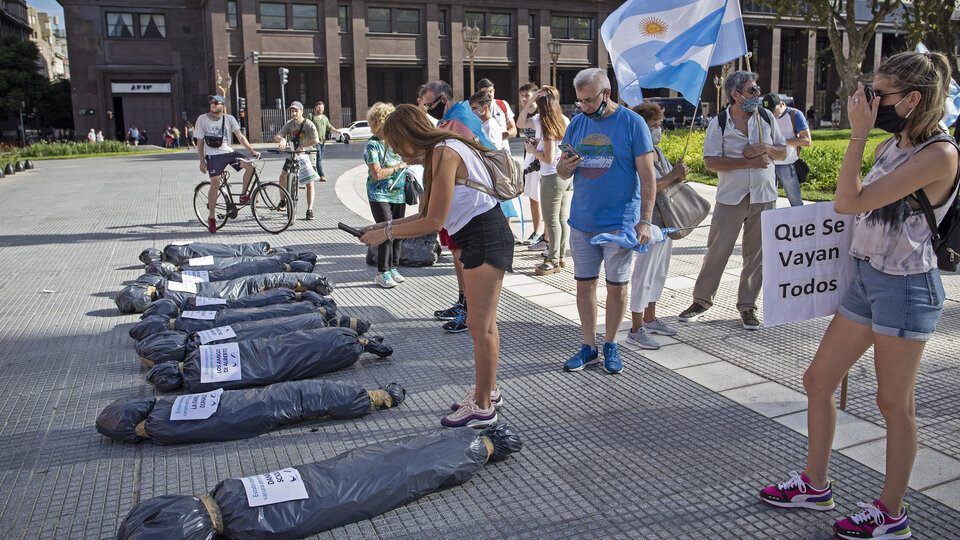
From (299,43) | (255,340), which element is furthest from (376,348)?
(299,43)

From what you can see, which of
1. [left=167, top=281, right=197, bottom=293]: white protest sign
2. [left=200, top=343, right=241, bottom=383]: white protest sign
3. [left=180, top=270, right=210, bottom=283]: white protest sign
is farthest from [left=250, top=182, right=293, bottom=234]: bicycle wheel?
[left=200, top=343, right=241, bottom=383]: white protest sign

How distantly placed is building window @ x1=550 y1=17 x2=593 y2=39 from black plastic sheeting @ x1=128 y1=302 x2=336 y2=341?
5291 centimetres

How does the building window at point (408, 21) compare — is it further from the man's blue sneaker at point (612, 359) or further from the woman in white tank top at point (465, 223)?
the woman in white tank top at point (465, 223)

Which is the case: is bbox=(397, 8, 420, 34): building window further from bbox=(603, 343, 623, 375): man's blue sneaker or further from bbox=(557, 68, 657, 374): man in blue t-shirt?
bbox=(603, 343, 623, 375): man's blue sneaker

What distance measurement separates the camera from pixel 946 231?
2852mm

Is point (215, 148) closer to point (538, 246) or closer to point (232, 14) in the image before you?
point (538, 246)

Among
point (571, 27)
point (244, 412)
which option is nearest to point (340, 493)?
point (244, 412)

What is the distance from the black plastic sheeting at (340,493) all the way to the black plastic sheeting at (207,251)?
5.37 meters

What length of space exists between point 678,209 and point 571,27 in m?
53.5

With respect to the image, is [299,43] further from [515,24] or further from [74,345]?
[74,345]

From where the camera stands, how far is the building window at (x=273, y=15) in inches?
1880

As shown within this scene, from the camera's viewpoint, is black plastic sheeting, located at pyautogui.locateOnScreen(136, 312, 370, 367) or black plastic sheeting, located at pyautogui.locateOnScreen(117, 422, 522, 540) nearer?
black plastic sheeting, located at pyautogui.locateOnScreen(117, 422, 522, 540)

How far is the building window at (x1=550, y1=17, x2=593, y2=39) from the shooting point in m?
55.6

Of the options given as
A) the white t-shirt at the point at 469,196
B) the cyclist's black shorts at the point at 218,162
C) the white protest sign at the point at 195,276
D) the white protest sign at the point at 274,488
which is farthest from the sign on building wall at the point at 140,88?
the white protest sign at the point at 274,488
